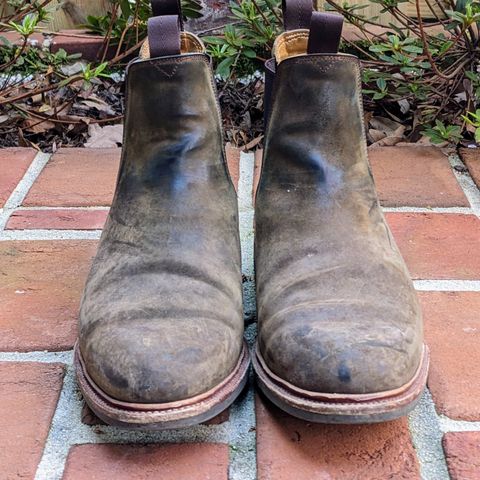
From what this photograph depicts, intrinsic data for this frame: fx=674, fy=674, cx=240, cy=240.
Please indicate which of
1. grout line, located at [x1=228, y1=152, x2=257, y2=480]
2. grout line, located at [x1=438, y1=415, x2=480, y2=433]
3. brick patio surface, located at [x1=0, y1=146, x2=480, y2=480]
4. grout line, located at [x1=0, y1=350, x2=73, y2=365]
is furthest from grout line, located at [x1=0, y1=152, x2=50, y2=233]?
grout line, located at [x1=438, y1=415, x2=480, y2=433]

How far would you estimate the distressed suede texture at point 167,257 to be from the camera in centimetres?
71

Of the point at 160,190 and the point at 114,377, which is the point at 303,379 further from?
the point at 160,190

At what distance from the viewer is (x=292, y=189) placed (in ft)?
3.02

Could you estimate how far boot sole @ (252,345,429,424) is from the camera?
689 mm

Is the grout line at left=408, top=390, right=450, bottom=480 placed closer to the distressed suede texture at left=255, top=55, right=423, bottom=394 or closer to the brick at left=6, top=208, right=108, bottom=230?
the distressed suede texture at left=255, top=55, right=423, bottom=394

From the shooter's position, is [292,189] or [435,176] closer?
[292,189]

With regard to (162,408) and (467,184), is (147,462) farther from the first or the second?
(467,184)

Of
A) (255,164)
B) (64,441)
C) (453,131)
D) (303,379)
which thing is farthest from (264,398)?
(453,131)

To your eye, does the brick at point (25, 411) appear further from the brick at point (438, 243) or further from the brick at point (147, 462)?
the brick at point (438, 243)

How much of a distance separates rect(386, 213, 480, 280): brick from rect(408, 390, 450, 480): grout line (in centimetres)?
30

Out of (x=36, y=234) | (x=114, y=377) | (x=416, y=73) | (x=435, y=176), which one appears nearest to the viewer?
(x=114, y=377)

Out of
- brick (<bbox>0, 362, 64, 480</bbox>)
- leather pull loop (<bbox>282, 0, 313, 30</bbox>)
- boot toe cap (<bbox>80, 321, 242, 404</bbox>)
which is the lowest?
brick (<bbox>0, 362, 64, 480</bbox>)

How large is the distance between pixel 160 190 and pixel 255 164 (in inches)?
21.4

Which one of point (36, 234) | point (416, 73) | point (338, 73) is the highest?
point (338, 73)
